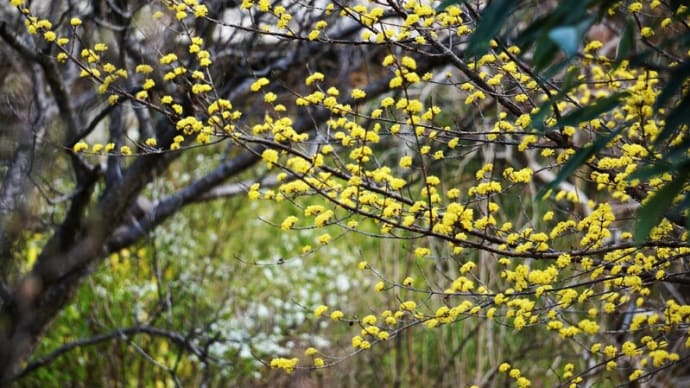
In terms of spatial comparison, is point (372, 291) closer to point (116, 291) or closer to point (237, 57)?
point (116, 291)

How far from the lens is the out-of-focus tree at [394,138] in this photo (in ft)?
6.32

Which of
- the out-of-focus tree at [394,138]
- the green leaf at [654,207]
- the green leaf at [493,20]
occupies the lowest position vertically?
the green leaf at [654,207]

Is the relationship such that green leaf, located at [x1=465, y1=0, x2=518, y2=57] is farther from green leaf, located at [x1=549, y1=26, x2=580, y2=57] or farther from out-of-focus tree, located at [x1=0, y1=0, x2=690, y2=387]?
green leaf, located at [x1=549, y1=26, x2=580, y2=57]

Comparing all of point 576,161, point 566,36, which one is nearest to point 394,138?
point 576,161

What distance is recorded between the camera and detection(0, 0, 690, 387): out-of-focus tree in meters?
1.93

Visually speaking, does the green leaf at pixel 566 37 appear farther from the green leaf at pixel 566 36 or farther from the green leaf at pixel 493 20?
the green leaf at pixel 493 20

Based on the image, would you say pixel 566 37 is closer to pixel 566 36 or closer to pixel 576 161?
pixel 566 36

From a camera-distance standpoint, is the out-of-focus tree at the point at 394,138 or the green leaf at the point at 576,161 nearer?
the green leaf at the point at 576,161

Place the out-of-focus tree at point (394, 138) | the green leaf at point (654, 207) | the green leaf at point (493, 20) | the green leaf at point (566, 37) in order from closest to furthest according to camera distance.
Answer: the green leaf at point (566, 37), the green leaf at point (493, 20), the green leaf at point (654, 207), the out-of-focus tree at point (394, 138)

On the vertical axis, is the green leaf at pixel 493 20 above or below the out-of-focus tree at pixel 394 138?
below

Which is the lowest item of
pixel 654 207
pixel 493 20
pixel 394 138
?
pixel 654 207

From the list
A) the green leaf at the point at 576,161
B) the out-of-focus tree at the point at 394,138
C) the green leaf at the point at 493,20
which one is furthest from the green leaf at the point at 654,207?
the green leaf at the point at 493,20

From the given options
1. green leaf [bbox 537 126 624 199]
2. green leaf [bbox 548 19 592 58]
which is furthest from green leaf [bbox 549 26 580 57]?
green leaf [bbox 537 126 624 199]

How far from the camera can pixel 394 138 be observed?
169 inches
